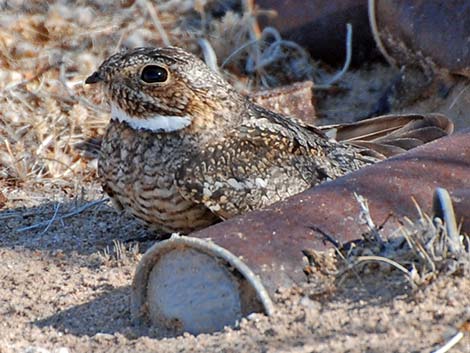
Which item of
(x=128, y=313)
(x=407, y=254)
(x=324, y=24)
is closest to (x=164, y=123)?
(x=128, y=313)

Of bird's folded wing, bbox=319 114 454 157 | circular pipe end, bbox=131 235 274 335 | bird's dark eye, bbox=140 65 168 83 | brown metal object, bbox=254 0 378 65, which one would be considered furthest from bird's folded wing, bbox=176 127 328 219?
brown metal object, bbox=254 0 378 65

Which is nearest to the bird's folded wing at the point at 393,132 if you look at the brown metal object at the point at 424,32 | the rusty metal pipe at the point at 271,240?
the brown metal object at the point at 424,32

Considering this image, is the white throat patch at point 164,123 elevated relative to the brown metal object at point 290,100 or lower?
elevated

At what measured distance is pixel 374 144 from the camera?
500 centimetres

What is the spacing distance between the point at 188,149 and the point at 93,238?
66cm

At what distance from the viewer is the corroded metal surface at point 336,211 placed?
333cm

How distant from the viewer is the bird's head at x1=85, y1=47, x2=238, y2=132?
442 cm

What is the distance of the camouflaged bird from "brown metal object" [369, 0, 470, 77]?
1.66 m

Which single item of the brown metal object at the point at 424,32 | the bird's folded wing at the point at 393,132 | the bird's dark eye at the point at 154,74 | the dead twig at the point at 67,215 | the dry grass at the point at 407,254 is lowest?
the dead twig at the point at 67,215

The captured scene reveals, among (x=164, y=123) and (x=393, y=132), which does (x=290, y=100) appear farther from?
(x=164, y=123)

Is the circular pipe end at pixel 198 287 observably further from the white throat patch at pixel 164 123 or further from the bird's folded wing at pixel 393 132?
the bird's folded wing at pixel 393 132

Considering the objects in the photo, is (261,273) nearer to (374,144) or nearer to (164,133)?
(164,133)

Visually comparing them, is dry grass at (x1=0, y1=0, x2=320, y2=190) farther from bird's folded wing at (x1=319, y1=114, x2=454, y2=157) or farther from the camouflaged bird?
bird's folded wing at (x1=319, y1=114, x2=454, y2=157)

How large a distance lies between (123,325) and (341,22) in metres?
3.70
